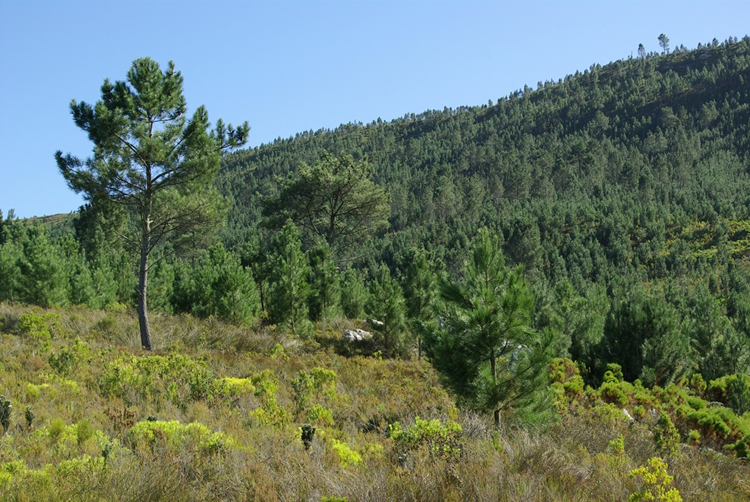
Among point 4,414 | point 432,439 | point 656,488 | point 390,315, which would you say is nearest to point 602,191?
point 390,315

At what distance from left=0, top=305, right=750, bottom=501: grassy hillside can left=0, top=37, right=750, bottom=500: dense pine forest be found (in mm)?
34

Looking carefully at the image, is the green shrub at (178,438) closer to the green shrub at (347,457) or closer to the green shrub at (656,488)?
the green shrub at (347,457)

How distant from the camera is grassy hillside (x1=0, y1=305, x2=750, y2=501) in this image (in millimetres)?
3877

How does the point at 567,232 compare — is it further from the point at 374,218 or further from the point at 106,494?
the point at 106,494

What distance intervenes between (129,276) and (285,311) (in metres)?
15.0

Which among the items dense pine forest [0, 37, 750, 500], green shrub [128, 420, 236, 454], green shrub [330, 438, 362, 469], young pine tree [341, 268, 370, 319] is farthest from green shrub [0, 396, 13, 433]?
young pine tree [341, 268, 370, 319]

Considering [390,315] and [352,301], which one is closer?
[390,315]

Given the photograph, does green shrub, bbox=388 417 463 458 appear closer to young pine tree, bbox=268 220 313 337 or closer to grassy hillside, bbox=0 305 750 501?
grassy hillside, bbox=0 305 750 501

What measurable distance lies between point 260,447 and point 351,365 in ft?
33.2

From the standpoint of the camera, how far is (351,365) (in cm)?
1540

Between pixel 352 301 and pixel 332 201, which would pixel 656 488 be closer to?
pixel 332 201

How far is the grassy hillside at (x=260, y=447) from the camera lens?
153 inches

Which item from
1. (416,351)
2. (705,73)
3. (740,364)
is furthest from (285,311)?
(705,73)

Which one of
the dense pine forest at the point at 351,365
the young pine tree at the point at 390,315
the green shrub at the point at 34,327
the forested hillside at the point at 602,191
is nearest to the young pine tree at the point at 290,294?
the dense pine forest at the point at 351,365
